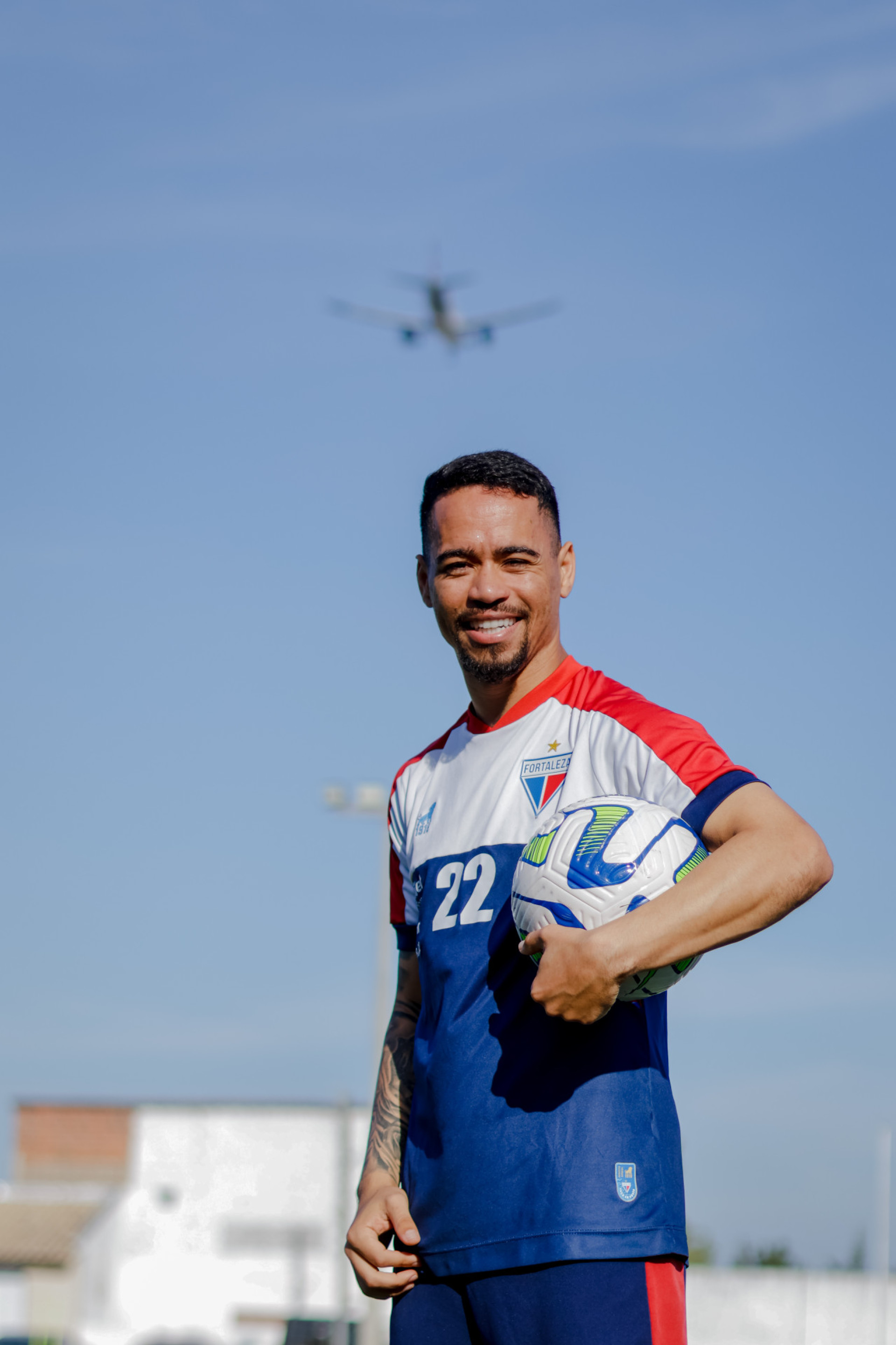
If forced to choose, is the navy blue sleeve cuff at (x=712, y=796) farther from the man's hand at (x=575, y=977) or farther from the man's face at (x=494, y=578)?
the man's face at (x=494, y=578)

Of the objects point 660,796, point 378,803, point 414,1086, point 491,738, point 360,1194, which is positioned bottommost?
point 360,1194

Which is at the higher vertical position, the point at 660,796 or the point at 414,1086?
the point at 660,796

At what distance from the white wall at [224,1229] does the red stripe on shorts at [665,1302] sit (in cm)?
4707

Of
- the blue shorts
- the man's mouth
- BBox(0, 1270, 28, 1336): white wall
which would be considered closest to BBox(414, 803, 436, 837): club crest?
the man's mouth

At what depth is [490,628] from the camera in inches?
153

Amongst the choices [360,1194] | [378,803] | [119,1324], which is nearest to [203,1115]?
[119,1324]

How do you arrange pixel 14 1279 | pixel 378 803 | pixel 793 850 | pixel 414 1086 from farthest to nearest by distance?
pixel 14 1279 → pixel 378 803 → pixel 414 1086 → pixel 793 850

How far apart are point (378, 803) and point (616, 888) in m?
24.5

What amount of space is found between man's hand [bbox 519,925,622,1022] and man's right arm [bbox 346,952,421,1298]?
2.61 feet

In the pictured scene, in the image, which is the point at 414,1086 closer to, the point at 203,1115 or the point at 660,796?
the point at 660,796

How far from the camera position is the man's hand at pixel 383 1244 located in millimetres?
3561

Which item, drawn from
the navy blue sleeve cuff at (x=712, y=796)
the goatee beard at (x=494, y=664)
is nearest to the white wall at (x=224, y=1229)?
the goatee beard at (x=494, y=664)

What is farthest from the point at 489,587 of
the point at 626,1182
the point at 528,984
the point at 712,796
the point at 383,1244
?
the point at 383,1244

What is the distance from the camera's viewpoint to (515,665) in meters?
3.92
